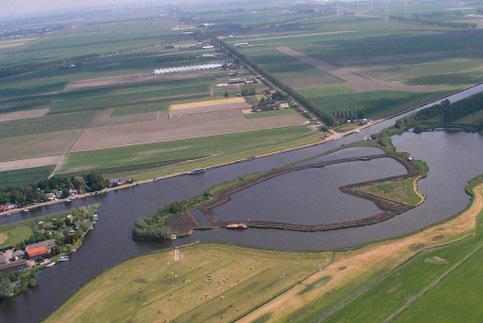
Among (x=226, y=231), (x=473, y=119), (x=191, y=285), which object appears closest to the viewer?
(x=191, y=285)

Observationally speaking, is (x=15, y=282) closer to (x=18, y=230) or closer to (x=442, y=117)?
(x=18, y=230)

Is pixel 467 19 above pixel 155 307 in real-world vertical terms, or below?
above

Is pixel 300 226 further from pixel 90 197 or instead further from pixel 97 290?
pixel 90 197

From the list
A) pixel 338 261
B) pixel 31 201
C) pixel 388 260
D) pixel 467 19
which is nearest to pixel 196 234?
pixel 338 261

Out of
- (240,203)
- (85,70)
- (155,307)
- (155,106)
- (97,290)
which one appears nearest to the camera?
(155,307)

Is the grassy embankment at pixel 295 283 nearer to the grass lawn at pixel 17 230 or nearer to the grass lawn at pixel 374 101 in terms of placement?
the grass lawn at pixel 17 230

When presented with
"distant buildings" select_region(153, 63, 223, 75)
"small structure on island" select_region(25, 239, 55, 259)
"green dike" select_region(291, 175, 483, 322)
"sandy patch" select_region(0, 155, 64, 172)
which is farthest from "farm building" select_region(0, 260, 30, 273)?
"distant buildings" select_region(153, 63, 223, 75)

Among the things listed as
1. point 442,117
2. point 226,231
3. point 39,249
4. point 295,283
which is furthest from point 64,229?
point 442,117
